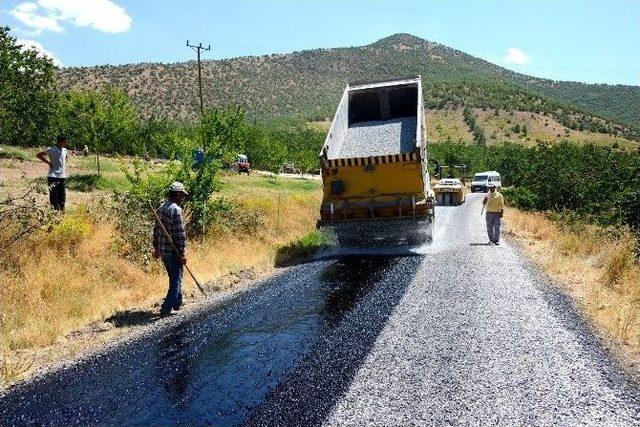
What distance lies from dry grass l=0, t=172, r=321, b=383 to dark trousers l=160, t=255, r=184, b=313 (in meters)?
0.67

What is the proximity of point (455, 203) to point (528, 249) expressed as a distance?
13.9 meters

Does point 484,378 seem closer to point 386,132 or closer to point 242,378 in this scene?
point 242,378

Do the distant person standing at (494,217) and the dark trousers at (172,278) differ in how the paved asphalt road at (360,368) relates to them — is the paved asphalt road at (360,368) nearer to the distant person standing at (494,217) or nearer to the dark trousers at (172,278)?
the dark trousers at (172,278)

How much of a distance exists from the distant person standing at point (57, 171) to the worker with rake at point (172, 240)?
16.0 feet

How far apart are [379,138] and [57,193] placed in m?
7.60

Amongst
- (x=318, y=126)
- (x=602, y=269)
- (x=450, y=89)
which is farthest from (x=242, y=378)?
(x=450, y=89)

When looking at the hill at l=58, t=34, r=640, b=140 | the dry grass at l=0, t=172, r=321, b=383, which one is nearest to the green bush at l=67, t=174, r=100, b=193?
the dry grass at l=0, t=172, r=321, b=383

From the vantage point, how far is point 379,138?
13719mm

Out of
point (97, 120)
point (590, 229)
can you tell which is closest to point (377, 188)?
point (590, 229)

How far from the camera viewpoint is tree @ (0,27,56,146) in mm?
13922

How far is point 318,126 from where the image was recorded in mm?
85188

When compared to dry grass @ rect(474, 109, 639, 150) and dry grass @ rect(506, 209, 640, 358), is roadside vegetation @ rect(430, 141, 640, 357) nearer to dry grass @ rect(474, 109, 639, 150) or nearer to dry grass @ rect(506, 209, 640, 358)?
dry grass @ rect(506, 209, 640, 358)

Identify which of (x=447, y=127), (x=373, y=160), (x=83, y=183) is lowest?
(x=83, y=183)

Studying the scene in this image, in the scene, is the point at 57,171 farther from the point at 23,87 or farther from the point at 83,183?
the point at 83,183
